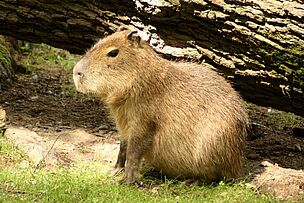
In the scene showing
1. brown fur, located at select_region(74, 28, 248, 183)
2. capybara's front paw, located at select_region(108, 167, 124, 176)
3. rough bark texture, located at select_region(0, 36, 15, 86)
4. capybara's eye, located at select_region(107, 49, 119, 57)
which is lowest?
rough bark texture, located at select_region(0, 36, 15, 86)

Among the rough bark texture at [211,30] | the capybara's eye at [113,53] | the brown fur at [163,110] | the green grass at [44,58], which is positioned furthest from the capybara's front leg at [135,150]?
the green grass at [44,58]

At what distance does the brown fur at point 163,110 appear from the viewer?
5039mm

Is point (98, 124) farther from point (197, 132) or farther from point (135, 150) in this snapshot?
point (197, 132)

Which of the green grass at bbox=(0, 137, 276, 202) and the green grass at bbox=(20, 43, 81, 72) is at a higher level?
the green grass at bbox=(0, 137, 276, 202)

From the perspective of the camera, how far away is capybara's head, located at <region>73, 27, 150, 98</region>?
16.5 ft

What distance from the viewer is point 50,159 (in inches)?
212

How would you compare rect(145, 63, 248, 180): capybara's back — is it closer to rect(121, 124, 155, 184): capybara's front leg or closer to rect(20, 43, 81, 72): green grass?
rect(121, 124, 155, 184): capybara's front leg

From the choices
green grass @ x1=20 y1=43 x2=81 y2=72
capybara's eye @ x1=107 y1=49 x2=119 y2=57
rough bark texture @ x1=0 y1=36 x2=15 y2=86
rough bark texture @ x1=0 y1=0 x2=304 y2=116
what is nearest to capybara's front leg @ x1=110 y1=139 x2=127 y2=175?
capybara's eye @ x1=107 y1=49 x2=119 y2=57

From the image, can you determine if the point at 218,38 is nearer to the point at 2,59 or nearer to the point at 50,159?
the point at 50,159

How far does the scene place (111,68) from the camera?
5.03 meters

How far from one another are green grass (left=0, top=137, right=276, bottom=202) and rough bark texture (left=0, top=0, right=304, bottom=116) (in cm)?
107

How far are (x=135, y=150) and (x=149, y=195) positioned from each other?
1.29 ft

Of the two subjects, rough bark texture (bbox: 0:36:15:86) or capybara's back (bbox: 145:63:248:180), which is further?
rough bark texture (bbox: 0:36:15:86)

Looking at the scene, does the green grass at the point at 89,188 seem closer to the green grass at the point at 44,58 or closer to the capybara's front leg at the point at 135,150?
the capybara's front leg at the point at 135,150
